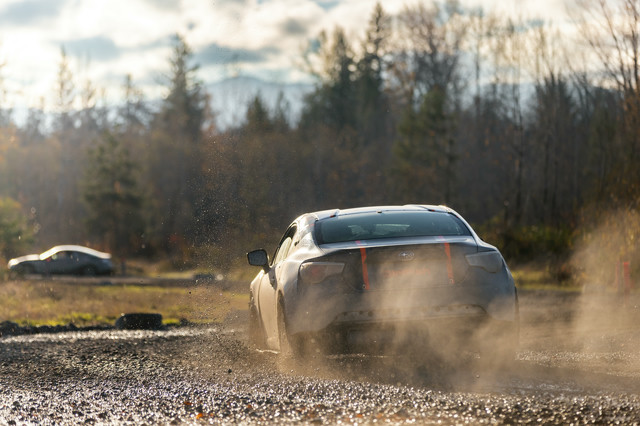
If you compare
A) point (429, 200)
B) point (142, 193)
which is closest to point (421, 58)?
point (429, 200)

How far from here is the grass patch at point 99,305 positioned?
57.7ft

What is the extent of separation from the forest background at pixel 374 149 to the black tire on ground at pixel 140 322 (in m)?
12.9

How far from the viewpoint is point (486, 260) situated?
28.2 feet

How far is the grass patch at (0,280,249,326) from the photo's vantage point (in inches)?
693

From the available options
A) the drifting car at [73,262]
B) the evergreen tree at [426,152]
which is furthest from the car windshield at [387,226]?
the evergreen tree at [426,152]

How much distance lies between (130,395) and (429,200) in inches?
2160

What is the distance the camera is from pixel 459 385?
7.44 metres

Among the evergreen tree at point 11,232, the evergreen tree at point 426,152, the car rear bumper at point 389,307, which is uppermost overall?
the evergreen tree at point 426,152

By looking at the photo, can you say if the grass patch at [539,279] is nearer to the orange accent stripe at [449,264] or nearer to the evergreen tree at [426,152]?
the orange accent stripe at [449,264]

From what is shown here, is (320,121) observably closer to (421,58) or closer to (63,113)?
(421,58)

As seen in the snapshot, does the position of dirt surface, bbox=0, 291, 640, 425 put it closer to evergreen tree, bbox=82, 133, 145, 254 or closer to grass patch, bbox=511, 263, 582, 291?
grass patch, bbox=511, 263, 582, 291

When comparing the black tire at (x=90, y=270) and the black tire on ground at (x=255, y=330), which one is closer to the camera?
the black tire on ground at (x=255, y=330)

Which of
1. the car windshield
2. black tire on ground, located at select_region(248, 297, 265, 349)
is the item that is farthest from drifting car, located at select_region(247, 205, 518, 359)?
black tire on ground, located at select_region(248, 297, 265, 349)

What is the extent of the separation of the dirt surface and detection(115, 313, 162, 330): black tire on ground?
15.2ft
